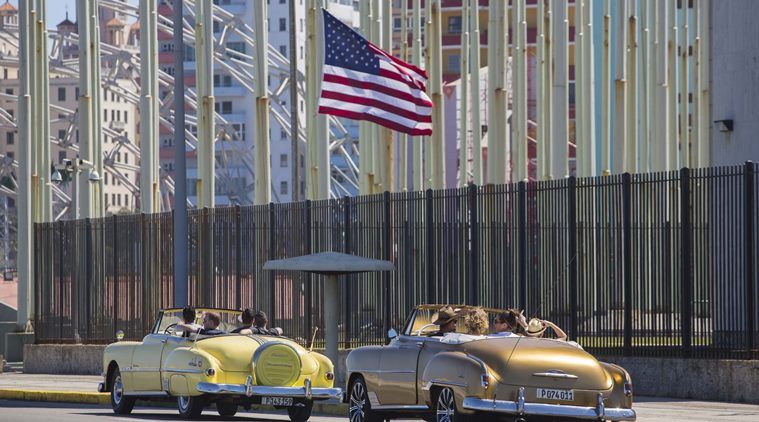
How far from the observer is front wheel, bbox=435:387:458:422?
16953mm

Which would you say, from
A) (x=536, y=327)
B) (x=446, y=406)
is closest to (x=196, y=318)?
(x=536, y=327)

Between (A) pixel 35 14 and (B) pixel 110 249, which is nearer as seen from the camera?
(B) pixel 110 249

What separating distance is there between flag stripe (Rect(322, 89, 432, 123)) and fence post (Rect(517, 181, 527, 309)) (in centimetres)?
608

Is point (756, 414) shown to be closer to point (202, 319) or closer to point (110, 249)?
point (202, 319)

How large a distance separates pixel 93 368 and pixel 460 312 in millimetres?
20198

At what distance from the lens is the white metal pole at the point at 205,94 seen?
4484 cm

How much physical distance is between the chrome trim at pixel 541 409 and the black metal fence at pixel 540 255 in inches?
255

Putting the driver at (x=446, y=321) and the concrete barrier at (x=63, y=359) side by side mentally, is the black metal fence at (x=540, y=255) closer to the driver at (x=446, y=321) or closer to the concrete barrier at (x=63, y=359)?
the concrete barrier at (x=63, y=359)

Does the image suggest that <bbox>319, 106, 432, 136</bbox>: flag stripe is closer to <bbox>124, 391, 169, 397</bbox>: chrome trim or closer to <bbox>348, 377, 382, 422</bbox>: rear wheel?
<bbox>124, 391, 169, 397</bbox>: chrome trim

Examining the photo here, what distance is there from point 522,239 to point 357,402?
6786mm

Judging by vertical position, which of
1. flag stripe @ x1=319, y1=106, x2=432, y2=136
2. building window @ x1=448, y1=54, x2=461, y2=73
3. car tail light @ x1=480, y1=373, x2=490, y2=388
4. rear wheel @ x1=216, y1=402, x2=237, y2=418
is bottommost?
rear wheel @ x1=216, y1=402, x2=237, y2=418

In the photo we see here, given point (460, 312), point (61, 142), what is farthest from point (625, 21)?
point (61, 142)

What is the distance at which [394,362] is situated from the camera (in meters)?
18.7

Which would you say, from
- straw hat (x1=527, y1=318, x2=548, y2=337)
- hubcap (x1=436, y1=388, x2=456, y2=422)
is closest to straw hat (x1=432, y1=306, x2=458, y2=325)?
straw hat (x1=527, y1=318, x2=548, y2=337)
